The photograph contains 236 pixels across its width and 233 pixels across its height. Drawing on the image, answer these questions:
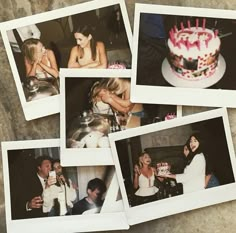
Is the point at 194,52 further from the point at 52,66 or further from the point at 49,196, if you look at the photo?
the point at 49,196

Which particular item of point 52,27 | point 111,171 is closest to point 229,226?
point 111,171

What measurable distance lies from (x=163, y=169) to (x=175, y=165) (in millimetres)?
22

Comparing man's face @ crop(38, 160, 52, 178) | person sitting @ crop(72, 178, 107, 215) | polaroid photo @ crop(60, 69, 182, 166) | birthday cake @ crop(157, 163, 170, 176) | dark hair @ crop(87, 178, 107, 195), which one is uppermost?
polaroid photo @ crop(60, 69, 182, 166)

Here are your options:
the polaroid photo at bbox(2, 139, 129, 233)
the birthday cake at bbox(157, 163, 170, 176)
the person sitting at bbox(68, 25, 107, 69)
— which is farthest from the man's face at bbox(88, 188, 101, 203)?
the person sitting at bbox(68, 25, 107, 69)

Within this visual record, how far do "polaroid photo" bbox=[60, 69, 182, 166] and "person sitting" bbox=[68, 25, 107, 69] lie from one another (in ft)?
0.05

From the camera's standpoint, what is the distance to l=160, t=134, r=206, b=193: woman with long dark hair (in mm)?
879

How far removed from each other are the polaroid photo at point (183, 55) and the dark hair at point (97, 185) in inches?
6.2

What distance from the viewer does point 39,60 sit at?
34.3 inches

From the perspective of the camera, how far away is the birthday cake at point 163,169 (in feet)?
2.88

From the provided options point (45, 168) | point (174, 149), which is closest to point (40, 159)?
point (45, 168)

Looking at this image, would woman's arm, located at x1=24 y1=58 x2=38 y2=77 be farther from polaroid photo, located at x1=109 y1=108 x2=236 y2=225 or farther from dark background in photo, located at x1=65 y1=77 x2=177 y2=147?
polaroid photo, located at x1=109 y1=108 x2=236 y2=225

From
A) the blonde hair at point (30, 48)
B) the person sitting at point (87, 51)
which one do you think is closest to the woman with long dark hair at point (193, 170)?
the person sitting at point (87, 51)

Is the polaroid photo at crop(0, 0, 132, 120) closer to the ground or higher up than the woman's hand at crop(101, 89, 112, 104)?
higher up

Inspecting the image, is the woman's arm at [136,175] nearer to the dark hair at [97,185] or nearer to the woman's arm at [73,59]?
the dark hair at [97,185]
